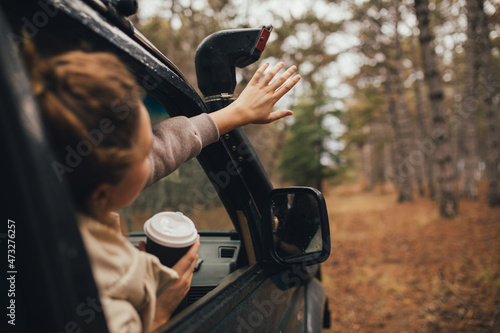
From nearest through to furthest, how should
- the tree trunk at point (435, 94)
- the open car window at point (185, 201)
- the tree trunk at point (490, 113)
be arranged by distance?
the open car window at point (185, 201) → the tree trunk at point (435, 94) → the tree trunk at point (490, 113)

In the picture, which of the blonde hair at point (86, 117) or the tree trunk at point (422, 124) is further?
the tree trunk at point (422, 124)

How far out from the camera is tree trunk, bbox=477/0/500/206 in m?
11.1

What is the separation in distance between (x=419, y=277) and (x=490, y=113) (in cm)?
835

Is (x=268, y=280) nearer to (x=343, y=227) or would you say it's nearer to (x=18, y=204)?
(x=18, y=204)

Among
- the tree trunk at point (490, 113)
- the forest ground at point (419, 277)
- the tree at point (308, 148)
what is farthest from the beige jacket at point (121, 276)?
the tree at point (308, 148)

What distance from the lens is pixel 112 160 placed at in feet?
2.44

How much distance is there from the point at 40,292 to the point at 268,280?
1145 mm

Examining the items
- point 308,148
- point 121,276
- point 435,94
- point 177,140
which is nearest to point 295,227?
point 177,140

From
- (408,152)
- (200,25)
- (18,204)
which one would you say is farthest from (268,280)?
(408,152)

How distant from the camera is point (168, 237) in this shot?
38.4 inches

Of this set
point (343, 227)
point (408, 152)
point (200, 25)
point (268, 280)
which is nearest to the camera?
point (268, 280)

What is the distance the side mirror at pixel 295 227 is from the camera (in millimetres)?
1535

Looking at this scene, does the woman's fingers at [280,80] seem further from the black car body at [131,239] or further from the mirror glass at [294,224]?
the mirror glass at [294,224]

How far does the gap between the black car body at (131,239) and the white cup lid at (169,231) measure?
23cm
